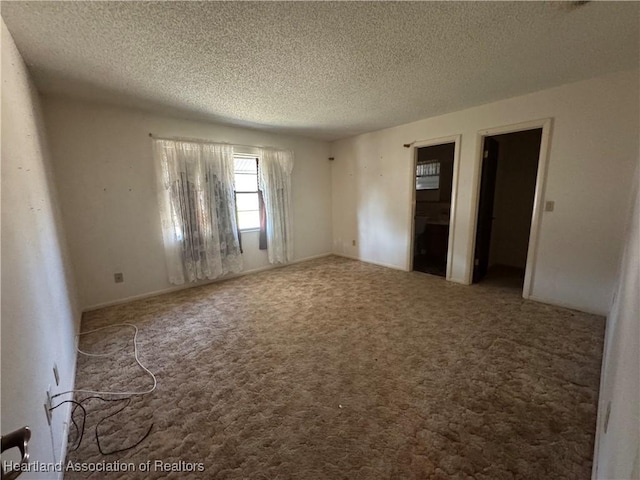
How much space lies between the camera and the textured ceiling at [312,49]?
153 cm

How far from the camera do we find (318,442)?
4.53 feet

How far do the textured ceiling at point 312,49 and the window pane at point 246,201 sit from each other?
4.79 feet

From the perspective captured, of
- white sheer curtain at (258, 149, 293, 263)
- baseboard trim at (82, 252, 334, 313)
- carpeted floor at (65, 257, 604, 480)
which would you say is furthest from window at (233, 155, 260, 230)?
carpeted floor at (65, 257, 604, 480)

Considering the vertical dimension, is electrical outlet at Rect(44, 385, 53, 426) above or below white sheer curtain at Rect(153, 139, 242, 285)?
below

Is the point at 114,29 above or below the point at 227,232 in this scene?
above

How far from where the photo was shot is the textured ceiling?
1.53 m

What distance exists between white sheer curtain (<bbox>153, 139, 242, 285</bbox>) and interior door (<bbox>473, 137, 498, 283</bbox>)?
11.4 feet

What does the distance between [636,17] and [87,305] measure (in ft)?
17.3

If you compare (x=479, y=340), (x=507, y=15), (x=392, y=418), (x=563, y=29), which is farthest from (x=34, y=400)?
(x=563, y=29)

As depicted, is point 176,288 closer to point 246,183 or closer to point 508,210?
point 246,183

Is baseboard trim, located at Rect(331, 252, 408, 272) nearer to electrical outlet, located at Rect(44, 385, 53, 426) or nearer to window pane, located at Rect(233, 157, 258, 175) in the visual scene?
window pane, located at Rect(233, 157, 258, 175)

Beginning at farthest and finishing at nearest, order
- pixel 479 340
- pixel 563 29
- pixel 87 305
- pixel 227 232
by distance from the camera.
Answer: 1. pixel 227 232
2. pixel 87 305
3. pixel 479 340
4. pixel 563 29

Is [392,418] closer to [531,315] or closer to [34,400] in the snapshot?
[34,400]

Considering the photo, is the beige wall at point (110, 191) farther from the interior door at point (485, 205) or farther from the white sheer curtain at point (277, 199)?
the interior door at point (485, 205)
